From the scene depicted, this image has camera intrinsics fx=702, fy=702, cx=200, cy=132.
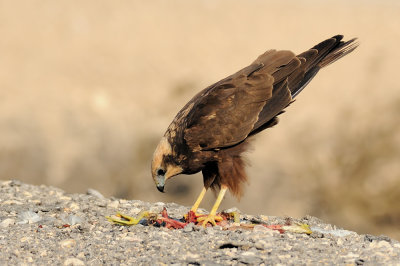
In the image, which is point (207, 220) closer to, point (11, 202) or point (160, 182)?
point (160, 182)

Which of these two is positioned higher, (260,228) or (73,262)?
(260,228)

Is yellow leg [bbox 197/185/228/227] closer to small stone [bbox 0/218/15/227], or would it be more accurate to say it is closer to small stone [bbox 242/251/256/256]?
small stone [bbox 242/251/256/256]

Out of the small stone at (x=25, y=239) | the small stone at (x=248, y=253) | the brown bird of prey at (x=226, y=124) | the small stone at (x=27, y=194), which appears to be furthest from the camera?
the small stone at (x=27, y=194)

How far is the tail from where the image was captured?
8.22 meters

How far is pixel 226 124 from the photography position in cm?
774

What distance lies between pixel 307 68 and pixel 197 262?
3.32 metres

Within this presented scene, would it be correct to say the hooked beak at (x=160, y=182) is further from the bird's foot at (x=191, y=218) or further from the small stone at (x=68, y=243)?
the small stone at (x=68, y=243)

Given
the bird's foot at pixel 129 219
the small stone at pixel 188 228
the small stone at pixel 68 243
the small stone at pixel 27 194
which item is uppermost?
the small stone at pixel 27 194

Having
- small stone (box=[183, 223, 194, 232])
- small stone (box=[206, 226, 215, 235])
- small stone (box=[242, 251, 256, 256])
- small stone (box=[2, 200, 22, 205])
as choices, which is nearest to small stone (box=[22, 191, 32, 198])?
small stone (box=[2, 200, 22, 205])

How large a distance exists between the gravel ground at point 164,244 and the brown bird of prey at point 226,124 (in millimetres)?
704

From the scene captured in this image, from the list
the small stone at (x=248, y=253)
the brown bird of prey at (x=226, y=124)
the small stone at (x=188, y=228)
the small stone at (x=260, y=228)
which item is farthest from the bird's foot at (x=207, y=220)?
the small stone at (x=248, y=253)

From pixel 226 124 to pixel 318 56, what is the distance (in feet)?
4.90

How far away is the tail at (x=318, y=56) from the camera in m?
8.22

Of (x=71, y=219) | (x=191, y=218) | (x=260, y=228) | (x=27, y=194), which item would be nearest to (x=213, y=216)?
(x=191, y=218)
